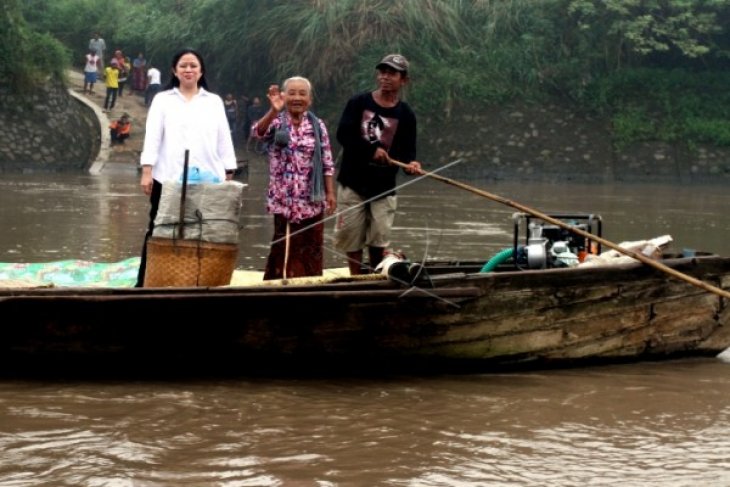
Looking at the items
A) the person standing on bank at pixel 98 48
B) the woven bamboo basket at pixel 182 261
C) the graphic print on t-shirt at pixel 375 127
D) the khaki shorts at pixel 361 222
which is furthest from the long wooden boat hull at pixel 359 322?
the person standing on bank at pixel 98 48

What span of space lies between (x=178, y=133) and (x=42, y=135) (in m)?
20.8

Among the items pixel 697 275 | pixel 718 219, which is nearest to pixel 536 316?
pixel 697 275

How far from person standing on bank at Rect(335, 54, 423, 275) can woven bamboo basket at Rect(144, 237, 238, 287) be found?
0.96 meters

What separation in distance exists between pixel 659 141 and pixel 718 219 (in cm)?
1125

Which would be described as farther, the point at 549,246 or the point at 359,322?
the point at 549,246

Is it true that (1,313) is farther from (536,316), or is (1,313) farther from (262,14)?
(262,14)

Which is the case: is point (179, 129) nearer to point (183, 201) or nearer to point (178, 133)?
point (178, 133)

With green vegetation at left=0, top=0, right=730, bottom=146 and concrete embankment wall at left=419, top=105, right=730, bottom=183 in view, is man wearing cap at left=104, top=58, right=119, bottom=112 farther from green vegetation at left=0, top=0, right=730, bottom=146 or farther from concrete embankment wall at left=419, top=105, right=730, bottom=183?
concrete embankment wall at left=419, top=105, right=730, bottom=183

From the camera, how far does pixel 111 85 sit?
29031 millimetres

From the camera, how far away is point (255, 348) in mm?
5910

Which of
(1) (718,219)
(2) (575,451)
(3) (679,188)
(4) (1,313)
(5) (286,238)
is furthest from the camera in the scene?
(3) (679,188)

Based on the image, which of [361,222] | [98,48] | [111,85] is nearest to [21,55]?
[111,85]

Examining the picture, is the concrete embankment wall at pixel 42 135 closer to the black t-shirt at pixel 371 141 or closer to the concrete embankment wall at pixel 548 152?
the concrete embankment wall at pixel 548 152

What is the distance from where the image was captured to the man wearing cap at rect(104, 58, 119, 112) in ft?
94.1
